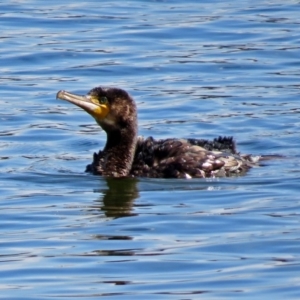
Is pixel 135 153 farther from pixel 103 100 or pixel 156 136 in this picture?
pixel 156 136

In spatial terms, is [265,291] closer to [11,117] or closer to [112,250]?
[112,250]

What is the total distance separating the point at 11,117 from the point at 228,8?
9509 millimetres

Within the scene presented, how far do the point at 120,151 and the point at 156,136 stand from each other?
7.57ft

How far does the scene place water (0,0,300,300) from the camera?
32.7ft

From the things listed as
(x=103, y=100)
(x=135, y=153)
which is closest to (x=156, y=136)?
(x=135, y=153)

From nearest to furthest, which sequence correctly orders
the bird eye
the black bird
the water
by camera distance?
the water, the black bird, the bird eye

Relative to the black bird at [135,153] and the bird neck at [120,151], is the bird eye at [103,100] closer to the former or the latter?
the black bird at [135,153]

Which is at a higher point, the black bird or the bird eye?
the bird eye

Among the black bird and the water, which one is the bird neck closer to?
the black bird

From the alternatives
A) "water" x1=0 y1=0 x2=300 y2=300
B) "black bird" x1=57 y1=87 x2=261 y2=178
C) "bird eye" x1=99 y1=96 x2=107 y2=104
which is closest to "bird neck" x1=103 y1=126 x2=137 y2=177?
"black bird" x1=57 y1=87 x2=261 y2=178

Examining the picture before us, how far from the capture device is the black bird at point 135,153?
13836 millimetres

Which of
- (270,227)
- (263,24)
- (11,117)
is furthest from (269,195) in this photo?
(263,24)

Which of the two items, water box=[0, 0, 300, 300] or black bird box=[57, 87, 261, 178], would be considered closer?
water box=[0, 0, 300, 300]

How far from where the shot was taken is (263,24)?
24109 mm
